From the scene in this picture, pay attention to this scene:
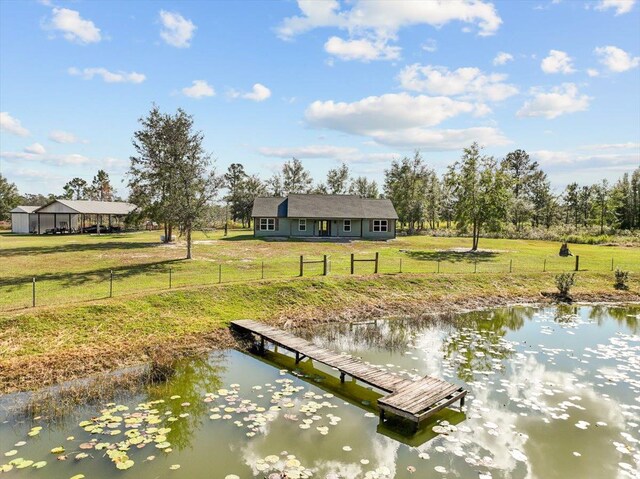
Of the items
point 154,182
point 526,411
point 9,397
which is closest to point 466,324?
point 526,411

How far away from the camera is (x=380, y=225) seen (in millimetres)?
48344

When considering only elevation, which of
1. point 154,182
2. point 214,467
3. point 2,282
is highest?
point 154,182

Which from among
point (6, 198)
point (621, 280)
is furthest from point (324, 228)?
point (6, 198)

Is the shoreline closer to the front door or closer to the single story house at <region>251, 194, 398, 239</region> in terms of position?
the single story house at <region>251, 194, 398, 239</region>

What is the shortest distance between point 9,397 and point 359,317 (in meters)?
12.6

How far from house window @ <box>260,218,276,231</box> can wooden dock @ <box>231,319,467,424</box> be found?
3382cm

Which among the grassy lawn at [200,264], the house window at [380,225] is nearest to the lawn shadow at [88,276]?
the grassy lawn at [200,264]

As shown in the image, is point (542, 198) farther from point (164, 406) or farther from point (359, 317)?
point (164, 406)

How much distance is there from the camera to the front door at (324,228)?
158 feet

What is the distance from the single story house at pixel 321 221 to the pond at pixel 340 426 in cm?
3312

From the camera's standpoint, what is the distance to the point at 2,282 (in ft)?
63.1

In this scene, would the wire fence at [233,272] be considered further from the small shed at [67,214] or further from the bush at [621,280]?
the small shed at [67,214]

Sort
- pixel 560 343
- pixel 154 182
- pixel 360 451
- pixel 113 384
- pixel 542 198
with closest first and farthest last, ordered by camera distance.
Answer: pixel 360 451 < pixel 113 384 < pixel 560 343 < pixel 154 182 < pixel 542 198

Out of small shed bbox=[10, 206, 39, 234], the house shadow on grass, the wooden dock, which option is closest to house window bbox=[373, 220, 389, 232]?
the house shadow on grass
